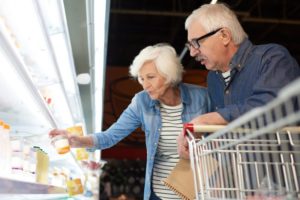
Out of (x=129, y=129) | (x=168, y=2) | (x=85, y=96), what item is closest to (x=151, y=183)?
(x=129, y=129)

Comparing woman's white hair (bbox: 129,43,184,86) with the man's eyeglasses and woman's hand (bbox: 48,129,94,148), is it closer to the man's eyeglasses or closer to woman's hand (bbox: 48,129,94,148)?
the man's eyeglasses

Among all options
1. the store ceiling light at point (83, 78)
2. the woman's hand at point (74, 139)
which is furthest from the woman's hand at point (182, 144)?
the store ceiling light at point (83, 78)

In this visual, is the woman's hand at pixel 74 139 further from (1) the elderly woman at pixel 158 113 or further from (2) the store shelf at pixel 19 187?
(2) the store shelf at pixel 19 187

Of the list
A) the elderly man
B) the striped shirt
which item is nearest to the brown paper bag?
the elderly man

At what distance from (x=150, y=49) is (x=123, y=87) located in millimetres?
5705

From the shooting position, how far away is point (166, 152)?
2.35 meters

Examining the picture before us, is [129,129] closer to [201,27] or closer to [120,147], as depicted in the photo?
[201,27]

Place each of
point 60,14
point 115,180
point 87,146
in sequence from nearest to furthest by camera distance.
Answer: point 60,14
point 87,146
point 115,180

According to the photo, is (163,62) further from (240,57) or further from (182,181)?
(182,181)

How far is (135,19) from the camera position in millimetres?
8250

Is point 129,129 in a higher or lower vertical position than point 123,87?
lower

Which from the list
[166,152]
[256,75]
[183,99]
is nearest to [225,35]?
[256,75]

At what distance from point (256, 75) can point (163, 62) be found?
909 millimetres

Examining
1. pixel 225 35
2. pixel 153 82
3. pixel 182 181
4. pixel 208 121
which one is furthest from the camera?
pixel 153 82
